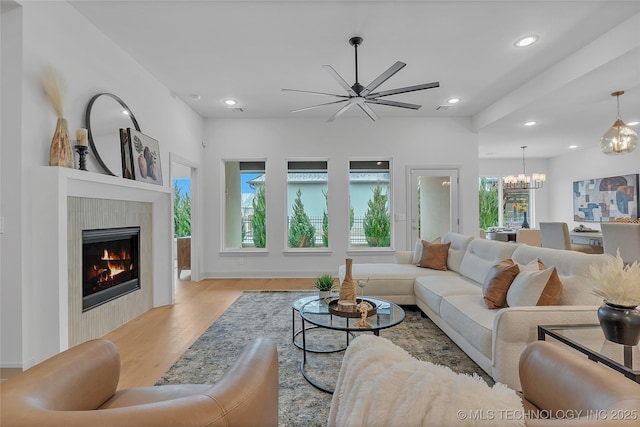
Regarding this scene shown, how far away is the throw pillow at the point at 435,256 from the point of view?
4.05m

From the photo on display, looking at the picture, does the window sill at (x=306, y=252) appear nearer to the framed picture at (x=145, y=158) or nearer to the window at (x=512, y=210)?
the framed picture at (x=145, y=158)

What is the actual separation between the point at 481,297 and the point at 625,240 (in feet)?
9.45

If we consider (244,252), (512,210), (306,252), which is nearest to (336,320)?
(306,252)

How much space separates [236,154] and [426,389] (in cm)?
575

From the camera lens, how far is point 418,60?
12.3 ft

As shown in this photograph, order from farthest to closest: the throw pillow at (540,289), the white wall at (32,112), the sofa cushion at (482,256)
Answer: the sofa cushion at (482,256) → the white wall at (32,112) → the throw pillow at (540,289)

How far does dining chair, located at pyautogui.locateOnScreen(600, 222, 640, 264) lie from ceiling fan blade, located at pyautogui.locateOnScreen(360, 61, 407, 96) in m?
3.60

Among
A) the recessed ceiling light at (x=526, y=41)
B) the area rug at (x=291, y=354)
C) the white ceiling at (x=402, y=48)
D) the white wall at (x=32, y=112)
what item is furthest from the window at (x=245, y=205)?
the recessed ceiling light at (x=526, y=41)

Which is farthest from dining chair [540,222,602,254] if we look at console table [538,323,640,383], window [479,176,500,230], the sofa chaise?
the sofa chaise

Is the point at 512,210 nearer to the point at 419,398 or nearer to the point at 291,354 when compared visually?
the point at 291,354

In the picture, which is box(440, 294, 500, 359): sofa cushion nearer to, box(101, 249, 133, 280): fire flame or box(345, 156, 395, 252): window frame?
box(345, 156, 395, 252): window frame

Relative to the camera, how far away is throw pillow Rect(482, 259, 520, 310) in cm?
246

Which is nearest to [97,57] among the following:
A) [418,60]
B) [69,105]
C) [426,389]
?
[69,105]

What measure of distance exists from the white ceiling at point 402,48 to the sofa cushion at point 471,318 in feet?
8.17
